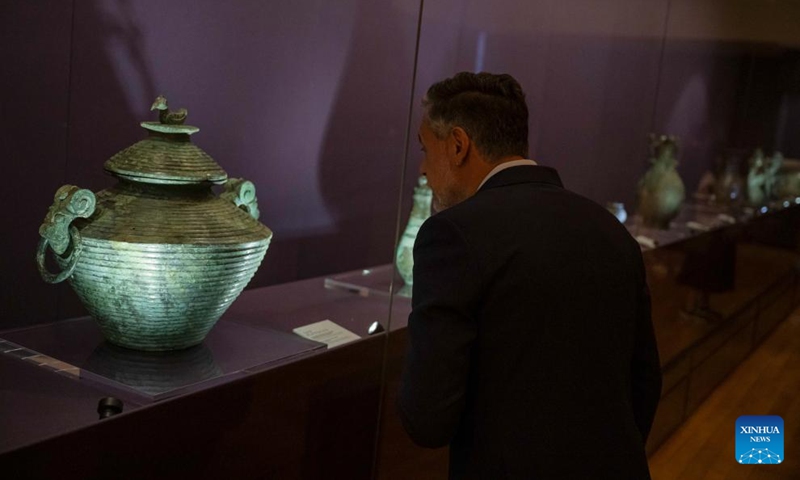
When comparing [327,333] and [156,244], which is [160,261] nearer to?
[156,244]

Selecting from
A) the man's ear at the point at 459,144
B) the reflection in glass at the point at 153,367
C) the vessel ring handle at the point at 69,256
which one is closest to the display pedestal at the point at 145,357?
the reflection in glass at the point at 153,367

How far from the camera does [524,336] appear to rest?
1.26 metres

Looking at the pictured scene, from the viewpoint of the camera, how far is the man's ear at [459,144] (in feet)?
4.39

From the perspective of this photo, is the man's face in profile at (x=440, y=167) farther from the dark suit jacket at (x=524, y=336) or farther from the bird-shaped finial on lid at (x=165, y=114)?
the bird-shaped finial on lid at (x=165, y=114)

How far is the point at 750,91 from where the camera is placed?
3311 mm

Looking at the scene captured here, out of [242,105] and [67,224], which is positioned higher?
[242,105]

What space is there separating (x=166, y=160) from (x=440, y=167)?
19.7 inches

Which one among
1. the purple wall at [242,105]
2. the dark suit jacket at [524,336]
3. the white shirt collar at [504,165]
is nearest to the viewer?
the dark suit jacket at [524,336]

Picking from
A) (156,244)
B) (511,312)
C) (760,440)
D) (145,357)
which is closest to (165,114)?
(156,244)

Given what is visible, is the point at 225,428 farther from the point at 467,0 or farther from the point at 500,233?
the point at 467,0

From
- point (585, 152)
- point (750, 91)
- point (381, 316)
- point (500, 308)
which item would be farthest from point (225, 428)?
point (750, 91)

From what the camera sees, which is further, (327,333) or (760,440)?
(760,440)

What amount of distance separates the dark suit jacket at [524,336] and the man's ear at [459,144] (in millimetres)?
61

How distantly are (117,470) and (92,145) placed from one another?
0.85 metres
